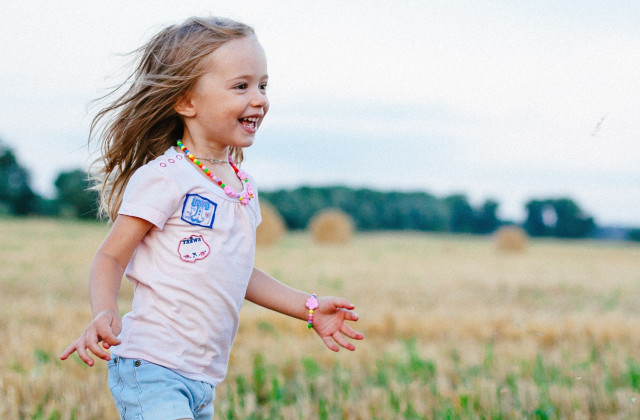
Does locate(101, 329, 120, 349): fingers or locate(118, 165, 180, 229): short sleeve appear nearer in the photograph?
locate(101, 329, 120, 349): fingers

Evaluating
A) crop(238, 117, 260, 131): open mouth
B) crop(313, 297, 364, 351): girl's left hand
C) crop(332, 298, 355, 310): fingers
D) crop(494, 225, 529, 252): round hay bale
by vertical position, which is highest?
crop(238, 117, 260, 131): open mouth

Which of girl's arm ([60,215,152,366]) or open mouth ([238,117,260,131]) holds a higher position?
open mouth ([238,117,260,131])

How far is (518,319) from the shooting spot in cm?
632

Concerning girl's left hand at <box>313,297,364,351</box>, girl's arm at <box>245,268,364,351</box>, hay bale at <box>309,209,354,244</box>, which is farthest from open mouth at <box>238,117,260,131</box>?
hay bale at <box>309,209,354,244</box>

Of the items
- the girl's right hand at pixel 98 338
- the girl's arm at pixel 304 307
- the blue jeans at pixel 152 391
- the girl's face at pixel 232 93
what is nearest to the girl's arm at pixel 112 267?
the girl's right hand at pixel 98 338

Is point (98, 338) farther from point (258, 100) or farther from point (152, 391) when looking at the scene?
point (258, 100)

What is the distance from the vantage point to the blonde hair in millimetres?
2404

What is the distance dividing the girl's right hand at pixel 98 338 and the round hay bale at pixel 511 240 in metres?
22.0

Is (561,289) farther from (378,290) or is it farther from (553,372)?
(553,372)

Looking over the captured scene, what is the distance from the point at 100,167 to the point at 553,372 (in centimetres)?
307

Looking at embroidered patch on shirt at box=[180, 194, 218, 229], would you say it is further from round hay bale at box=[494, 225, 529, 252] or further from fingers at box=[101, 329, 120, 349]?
round hay bale at box=[494, 225, 529, 252]

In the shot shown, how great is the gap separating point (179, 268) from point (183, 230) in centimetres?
13

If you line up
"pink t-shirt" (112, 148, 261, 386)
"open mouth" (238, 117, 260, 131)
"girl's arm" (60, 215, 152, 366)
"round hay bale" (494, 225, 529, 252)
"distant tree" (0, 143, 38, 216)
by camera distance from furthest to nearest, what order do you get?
"distant tree" (0, 143, 38, 216)
"round hay bale" (494, 225, 529, 252)
"open mouth" (238, 117, 260, 131)
"pink t-shirt" (112, 148, 261, 386)
"girl's arm" (60, 215, 152, 366)

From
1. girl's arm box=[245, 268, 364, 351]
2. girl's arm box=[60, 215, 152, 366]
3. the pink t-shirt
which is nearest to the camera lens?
girl's arm box=[60, 215, 152, 366]
